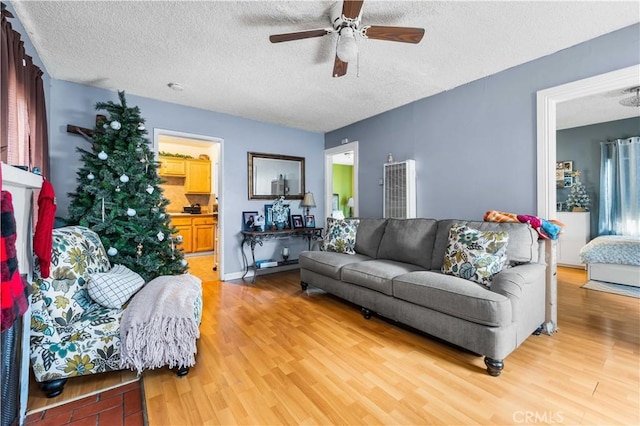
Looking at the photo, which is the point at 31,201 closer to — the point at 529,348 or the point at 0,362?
the point at 0,362

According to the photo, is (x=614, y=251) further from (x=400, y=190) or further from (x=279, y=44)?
(x=279, y=44)

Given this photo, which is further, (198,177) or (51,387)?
(198,177)

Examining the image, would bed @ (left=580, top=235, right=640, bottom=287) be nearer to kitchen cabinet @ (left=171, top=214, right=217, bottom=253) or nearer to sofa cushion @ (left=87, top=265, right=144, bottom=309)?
sofa cushion @ (left=87, top=265, right=144, bottom=309)

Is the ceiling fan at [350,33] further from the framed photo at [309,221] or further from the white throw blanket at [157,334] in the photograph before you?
the framed photo at [309,221]

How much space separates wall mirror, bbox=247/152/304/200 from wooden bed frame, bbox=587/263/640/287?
15.1 feet

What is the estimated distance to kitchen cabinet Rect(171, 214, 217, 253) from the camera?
6.25 meters

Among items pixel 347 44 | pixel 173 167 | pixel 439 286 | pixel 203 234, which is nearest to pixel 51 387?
pixel 439 286

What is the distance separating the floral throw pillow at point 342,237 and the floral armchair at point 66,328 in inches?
91.4

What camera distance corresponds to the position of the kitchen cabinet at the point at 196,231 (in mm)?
6250

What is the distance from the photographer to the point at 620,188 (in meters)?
4.62

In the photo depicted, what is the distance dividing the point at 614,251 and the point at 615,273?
0.30 metres

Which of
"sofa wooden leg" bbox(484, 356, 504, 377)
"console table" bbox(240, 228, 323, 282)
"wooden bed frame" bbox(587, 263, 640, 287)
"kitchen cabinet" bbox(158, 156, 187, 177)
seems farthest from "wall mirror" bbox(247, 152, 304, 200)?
"wooden bed frame" bbox(587, 263, 640, 287)

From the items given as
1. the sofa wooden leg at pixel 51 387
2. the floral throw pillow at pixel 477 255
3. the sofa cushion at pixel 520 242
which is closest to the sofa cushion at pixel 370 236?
the floral throw pillow at pixel 477 255

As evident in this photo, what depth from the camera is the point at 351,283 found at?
2.85 meters
